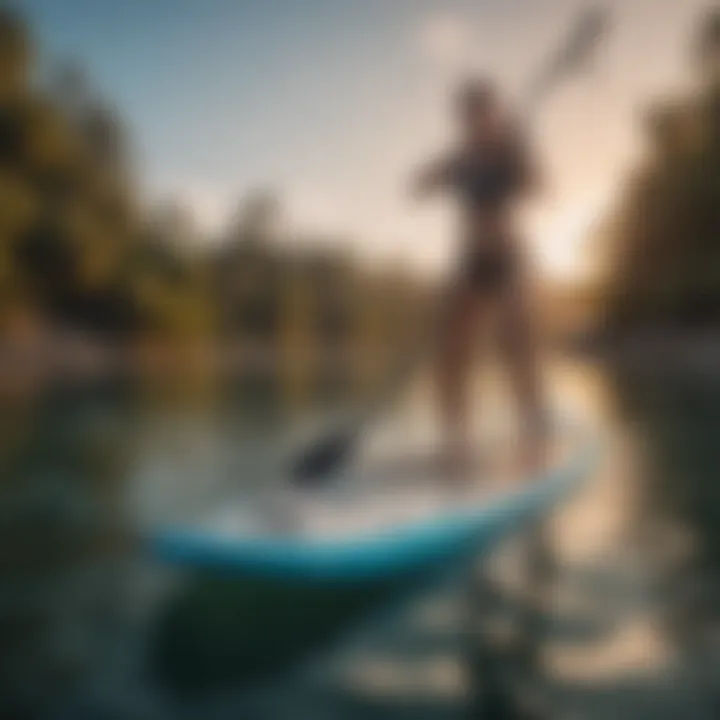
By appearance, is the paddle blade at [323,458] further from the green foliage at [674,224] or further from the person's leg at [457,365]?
the green foliage at [674,224]

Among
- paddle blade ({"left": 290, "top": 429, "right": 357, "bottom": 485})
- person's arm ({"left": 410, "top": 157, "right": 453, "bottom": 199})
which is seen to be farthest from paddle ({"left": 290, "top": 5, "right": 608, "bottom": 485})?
person's arm ({"left": 410, "top": 157, "right": 453, "bottom": 199})

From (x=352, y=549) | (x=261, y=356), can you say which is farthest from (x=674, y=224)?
(x=352, y=549)

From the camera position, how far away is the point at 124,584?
1347 millimetres

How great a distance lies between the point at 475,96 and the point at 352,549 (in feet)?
2.58

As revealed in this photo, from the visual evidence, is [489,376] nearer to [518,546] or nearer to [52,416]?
[518,546]

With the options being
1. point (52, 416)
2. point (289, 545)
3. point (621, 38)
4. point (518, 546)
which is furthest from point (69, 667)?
point (621, 38)

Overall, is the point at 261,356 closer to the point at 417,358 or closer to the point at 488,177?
the point at 417,358

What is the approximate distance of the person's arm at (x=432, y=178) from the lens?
1.49 metres

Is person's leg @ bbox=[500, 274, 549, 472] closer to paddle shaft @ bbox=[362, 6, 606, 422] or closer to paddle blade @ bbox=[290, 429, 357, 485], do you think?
paddle shaft @ bbox=[362, 6, 606, 422]

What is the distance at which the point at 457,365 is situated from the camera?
1.53 metres

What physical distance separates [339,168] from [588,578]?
0.82 metres

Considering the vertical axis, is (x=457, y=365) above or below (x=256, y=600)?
above

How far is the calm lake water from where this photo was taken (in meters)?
1.13

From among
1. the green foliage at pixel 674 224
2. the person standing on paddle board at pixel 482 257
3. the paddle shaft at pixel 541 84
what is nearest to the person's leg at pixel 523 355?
the person standing on paddle board at pixel 482 257
